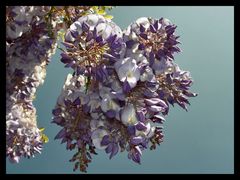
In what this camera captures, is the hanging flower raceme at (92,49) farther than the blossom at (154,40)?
No

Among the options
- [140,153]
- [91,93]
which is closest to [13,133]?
[91,93]

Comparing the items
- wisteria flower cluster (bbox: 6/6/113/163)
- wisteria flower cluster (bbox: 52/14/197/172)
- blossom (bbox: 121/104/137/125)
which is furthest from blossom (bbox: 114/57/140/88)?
wisteria flower cluster (bbox: 6/6/113/163)

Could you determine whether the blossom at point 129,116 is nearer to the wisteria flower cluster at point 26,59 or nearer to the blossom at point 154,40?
the blossom at point 154,40

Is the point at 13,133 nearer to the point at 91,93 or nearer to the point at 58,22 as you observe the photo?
the point at 91,93

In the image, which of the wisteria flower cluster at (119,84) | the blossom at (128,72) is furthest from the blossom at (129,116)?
the blossom at (128,72)

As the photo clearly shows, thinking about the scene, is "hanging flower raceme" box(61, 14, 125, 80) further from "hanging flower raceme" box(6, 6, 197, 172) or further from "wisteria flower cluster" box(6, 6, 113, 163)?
"wisteria flower cluster" box(6, 6, 113, 163)

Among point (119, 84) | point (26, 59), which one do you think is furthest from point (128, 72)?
point (26, 59)

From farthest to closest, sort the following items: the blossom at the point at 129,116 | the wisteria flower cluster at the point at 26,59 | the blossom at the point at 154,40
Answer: the wisteria flower cluster at the point at 26,59, the blossom at the point at 154,40, the blossom at the point at 129,116
